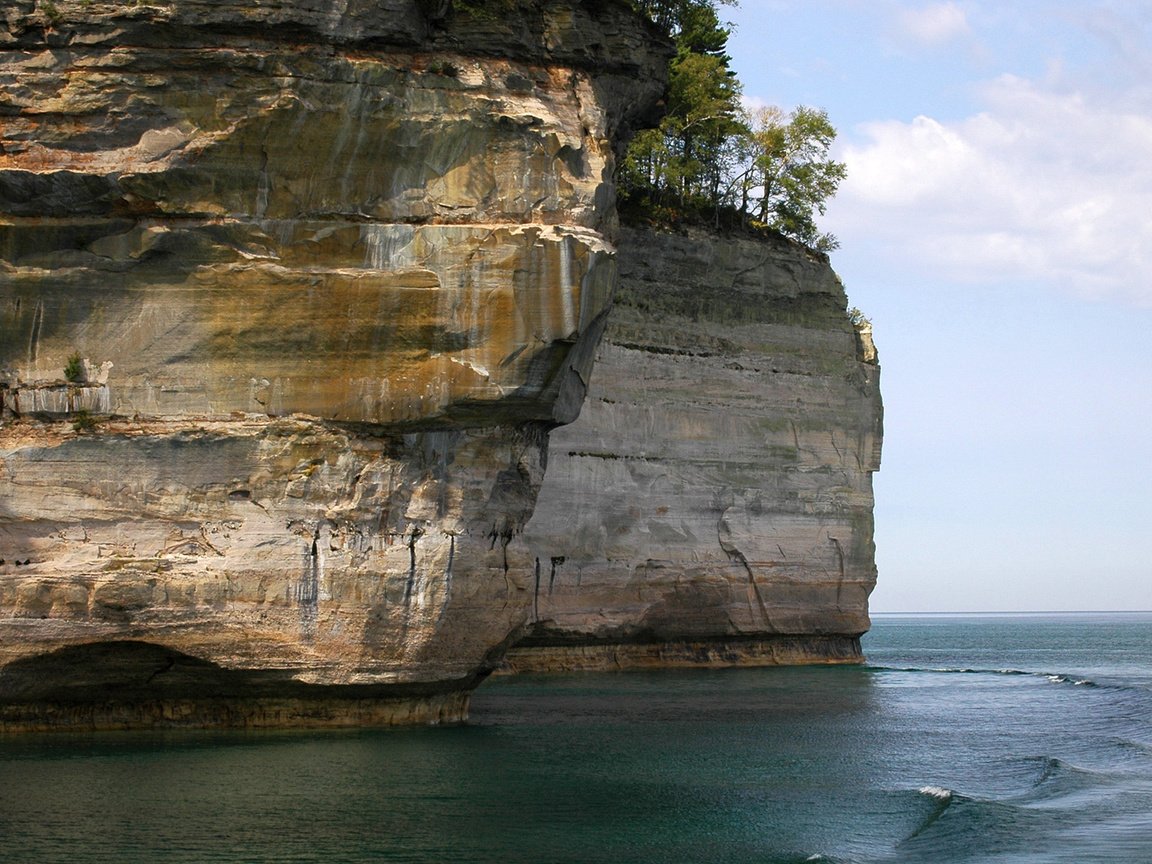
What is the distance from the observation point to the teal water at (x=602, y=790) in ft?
49.0

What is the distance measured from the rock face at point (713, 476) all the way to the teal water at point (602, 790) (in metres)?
7.54

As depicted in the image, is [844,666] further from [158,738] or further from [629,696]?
[158,738]

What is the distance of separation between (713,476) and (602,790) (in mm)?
19997

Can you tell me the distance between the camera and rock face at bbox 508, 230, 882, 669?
3506 centimetres

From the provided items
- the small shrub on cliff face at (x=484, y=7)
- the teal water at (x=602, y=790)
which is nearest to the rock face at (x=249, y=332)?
the small shrub on cliff face at (x=484, y=7)

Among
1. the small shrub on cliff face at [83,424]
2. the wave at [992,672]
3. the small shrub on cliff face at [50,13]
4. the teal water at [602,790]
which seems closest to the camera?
the teal water at [602,790]

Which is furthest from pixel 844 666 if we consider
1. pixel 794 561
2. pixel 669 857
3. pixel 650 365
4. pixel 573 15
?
pixel 669 857

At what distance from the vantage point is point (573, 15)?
2209cm

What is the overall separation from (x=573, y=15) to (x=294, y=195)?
5139mm

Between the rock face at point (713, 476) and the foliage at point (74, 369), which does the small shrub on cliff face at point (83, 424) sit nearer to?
the foliage at point (74, 369)

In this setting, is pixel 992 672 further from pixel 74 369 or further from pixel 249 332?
pixel 74 369

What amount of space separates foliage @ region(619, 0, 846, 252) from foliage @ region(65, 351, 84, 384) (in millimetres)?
19626

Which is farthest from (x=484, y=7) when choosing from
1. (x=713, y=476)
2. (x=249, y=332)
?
(x=713, y=476)

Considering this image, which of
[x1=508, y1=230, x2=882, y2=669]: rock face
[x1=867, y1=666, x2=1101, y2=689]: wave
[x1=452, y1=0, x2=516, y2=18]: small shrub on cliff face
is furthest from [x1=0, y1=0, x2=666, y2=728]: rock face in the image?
[x1=867, y1=666, x2=1101, y2=689]: wave
